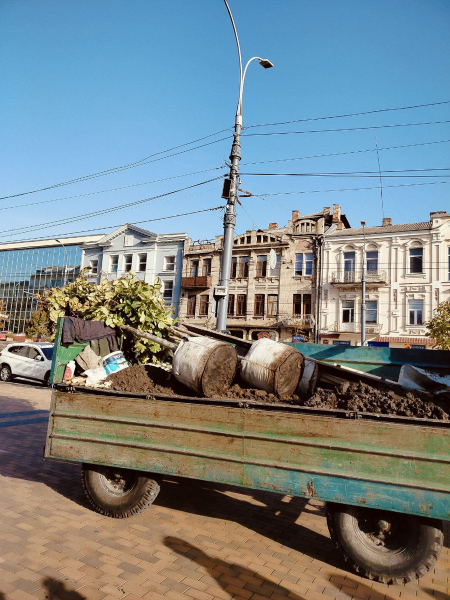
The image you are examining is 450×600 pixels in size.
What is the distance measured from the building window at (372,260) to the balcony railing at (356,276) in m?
0.32

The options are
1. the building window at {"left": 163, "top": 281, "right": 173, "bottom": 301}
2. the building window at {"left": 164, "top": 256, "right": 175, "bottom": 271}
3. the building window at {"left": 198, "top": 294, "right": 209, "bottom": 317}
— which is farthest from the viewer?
the building window at {"left": 164, "top": 256, "right": 175, "bottom": 271}

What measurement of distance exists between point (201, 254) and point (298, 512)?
36571 mm

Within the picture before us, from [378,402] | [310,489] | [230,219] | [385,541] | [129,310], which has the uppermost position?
[230,219]

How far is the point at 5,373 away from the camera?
16531 mm

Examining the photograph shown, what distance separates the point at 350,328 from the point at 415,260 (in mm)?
7175

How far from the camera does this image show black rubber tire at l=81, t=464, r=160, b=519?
446 centimetres

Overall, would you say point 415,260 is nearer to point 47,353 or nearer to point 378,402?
point 47,353

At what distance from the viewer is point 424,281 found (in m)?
32.0

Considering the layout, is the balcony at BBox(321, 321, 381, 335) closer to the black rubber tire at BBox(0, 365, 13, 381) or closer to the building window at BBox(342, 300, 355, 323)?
the building window at BBox(342, 300, 355, 323)

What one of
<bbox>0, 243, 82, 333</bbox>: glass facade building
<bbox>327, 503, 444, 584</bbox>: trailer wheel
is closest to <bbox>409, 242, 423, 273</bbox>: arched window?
<bbox>327, 503, 444, 584</bbox>: trailer wheel

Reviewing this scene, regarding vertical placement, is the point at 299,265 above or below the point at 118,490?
above

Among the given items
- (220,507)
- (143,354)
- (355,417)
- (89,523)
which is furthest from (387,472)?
(143,354)

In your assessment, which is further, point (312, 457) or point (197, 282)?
point (197, 282)

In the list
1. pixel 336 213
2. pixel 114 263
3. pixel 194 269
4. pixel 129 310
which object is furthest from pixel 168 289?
pixel 129 310
